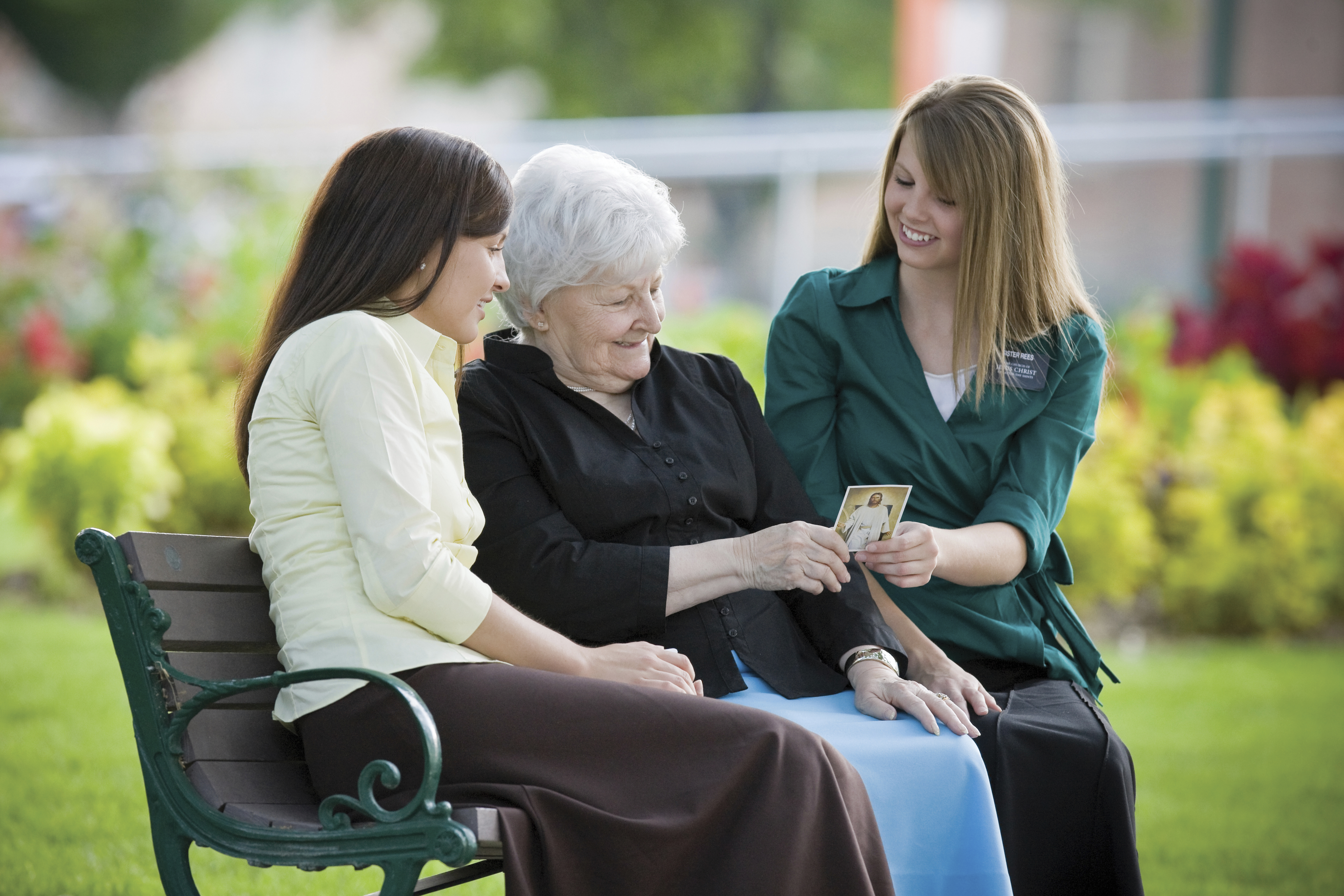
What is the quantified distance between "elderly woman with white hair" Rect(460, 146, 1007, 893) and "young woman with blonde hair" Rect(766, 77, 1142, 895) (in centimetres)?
24

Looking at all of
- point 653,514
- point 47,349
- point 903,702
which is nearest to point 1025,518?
point 903,702

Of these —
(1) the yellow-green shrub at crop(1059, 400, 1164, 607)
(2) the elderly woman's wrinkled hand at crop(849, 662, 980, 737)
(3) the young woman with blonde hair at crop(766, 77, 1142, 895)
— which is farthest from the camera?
(1) the yellow-green shrub at crop(1059, 400, 1164, 607)

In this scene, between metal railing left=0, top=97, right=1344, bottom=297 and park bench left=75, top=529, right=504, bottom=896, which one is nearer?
park bench left=75, top=529, right=504, bottom=896

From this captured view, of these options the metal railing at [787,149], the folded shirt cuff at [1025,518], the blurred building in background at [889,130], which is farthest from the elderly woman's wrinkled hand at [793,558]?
the metal railing at [787,149]

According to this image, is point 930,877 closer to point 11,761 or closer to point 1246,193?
point 11,761

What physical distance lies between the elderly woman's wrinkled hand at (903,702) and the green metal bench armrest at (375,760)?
36.5 inches

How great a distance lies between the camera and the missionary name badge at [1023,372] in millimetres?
3254

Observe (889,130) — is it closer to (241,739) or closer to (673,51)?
(241,739)

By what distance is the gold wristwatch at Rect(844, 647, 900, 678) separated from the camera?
294 centimetres

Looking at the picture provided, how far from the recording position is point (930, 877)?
2576 mm

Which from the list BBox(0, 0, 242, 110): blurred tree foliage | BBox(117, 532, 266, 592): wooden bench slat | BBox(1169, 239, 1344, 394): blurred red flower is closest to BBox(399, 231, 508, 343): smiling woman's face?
BBox(117, 532, 266, 592): wooden bench slat

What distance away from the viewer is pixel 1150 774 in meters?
5.45

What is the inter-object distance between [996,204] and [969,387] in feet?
1.45

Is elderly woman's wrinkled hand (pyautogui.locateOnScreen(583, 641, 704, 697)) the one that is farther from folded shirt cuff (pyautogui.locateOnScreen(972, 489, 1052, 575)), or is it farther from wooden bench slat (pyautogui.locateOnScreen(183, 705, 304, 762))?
folded shirt cuff (pyautogui.locateOnScreen(972, 489, 1052, 575))
